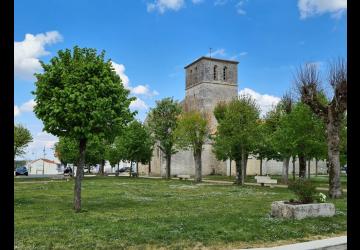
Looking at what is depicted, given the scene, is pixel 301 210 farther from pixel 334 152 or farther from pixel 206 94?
pixel 206 94

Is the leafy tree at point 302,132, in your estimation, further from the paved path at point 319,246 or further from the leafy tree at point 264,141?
the paved path at point 319,246

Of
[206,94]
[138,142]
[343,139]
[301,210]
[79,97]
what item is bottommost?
[301,210]

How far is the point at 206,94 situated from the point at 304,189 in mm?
56154

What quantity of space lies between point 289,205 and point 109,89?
Result: 26.0 feet

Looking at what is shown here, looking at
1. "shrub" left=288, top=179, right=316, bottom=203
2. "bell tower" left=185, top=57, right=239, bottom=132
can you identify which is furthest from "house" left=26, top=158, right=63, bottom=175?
"shrub" left=288, top=179, right=316, bottom=203

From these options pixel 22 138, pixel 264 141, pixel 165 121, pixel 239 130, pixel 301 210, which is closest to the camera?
pixel 301 210

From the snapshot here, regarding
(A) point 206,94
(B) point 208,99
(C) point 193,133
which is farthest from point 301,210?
(A) point 206,94

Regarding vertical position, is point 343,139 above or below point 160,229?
above

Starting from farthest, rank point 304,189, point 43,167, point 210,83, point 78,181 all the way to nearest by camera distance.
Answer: point 43,167 < point 210,83 < point 78,181 < point 304,189

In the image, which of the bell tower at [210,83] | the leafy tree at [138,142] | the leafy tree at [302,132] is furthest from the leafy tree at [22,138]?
the leafy tree at [302,132]

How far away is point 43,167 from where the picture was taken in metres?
97.7

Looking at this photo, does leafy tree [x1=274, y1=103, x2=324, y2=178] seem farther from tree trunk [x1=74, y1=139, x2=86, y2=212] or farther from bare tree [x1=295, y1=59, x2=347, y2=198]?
tree trunk [x1=74, y1=139, x2=86, y2=212]

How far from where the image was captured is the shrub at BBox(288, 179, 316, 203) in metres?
13.7
